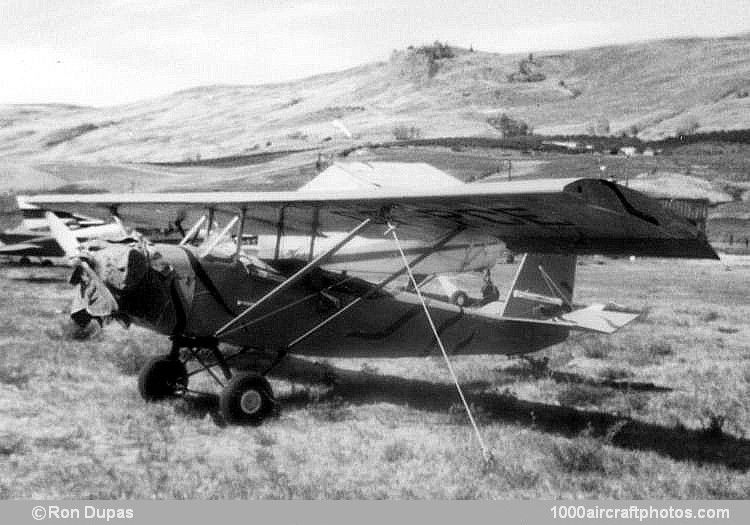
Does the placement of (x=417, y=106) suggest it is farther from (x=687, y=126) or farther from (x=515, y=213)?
(x=515, y=213)

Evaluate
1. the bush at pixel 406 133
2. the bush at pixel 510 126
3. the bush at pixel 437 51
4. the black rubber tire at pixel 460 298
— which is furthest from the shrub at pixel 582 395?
the bush at pixel 437 51

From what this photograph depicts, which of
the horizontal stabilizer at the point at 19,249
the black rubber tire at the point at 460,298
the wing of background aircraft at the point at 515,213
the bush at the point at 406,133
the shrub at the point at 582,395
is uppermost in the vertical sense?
the bush at the point at 406,133

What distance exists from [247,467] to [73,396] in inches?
120

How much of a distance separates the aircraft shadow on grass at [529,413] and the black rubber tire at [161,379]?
226 millimetres

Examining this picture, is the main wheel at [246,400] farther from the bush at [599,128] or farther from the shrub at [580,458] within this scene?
the bush at [599,128]

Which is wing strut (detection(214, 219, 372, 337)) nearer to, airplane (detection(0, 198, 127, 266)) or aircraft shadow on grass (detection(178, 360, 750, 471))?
aircraft shadow on grass (detection(178, 360, 750, 471))

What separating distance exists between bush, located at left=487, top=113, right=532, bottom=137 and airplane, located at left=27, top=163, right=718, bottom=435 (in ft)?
299

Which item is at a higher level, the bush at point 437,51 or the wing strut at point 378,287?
the bush at point 437,51

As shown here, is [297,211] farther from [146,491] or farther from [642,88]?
[642,88]

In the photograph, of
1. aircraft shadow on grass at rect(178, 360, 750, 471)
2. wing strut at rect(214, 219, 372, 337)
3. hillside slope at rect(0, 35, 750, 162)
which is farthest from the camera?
hillside slope at rect(0, 35, 750, 162)

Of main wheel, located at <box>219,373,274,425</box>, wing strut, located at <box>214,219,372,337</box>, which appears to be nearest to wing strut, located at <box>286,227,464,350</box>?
wing strut, located at <box>214,219,372,337</box>

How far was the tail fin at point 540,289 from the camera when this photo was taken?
927 centimetres

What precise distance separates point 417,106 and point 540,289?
120191 mm

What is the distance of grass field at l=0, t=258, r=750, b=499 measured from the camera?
5.52m
